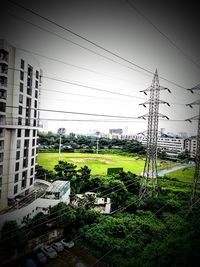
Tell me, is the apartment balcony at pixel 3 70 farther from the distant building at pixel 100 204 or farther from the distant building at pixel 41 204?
the distant building at pixel 100 204

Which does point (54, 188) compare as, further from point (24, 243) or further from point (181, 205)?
point (181, 205)

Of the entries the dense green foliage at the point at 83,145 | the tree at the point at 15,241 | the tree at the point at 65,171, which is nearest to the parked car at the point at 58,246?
the tree at the point at 15,241

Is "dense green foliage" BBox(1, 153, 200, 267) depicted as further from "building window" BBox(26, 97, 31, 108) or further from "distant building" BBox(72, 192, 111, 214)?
"building window" BBox(26, 97, 31, 108)

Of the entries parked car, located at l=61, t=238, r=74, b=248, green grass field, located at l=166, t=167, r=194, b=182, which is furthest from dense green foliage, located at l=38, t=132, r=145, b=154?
parked car, located at l=61, t=238, r=74, b=248

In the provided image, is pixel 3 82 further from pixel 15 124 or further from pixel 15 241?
pixel 15 241

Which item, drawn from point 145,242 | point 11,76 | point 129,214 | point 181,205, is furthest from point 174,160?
point 11,76
